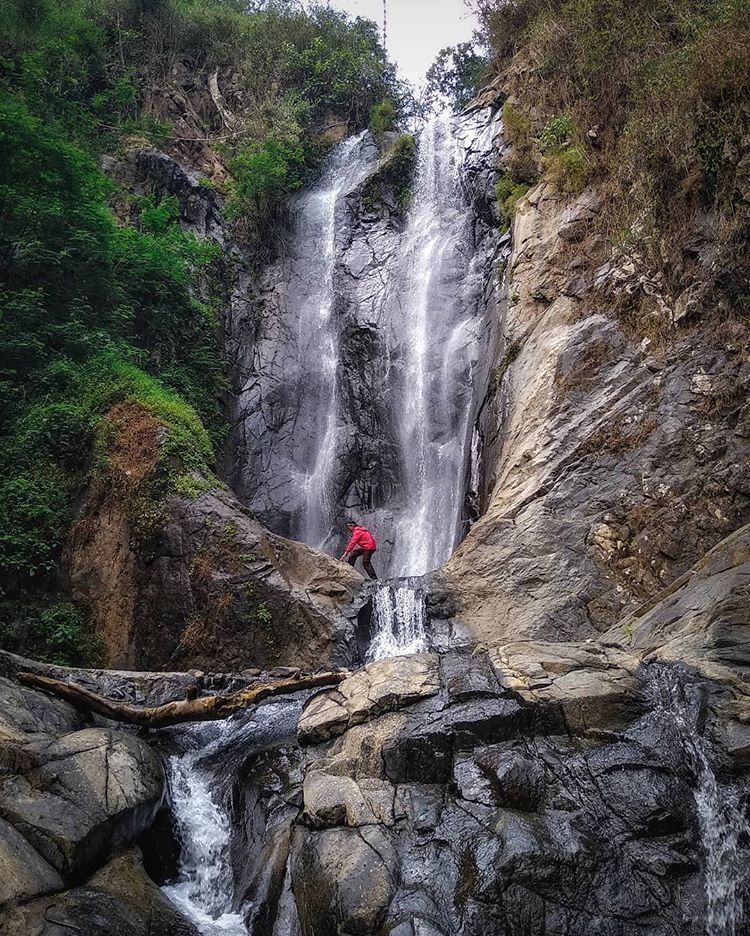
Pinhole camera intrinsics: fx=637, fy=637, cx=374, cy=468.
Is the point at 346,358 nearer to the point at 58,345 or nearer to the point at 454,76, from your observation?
the point at 58,345

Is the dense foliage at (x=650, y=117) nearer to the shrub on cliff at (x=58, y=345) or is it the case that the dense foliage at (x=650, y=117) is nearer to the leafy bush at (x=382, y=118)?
the leafy bush at (x=382, y=118)

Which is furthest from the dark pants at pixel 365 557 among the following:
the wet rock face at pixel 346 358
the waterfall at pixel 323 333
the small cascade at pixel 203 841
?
the small cascade at pixel 203 841

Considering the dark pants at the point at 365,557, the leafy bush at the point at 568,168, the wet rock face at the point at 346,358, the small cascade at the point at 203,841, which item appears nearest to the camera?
the small cascade at the point at 203,841

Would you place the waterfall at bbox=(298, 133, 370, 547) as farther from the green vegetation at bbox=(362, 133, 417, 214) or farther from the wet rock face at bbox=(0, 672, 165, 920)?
the wet rock face at bbox=(0, 672, 165, 920)

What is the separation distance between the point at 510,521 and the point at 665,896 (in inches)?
245

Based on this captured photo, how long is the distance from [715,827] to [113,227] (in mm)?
15720

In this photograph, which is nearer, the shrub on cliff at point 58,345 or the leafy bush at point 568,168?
the shrub on cliff at point 58,345

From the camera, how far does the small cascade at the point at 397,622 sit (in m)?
10.4

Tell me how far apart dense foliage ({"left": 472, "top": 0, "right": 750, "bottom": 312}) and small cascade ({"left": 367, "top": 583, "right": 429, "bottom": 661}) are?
6.90 meters

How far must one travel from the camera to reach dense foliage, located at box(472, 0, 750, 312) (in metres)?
10.1

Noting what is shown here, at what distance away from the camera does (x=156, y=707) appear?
25.1 feet

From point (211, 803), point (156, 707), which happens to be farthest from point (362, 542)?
point (211, 803)

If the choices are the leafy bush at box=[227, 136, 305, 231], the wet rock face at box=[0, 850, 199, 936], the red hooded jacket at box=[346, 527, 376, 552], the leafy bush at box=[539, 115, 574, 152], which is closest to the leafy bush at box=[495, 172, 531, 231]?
the leafy bush at box=[539, 115, 574, 152]

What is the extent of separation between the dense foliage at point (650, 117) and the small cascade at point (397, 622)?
690cm
